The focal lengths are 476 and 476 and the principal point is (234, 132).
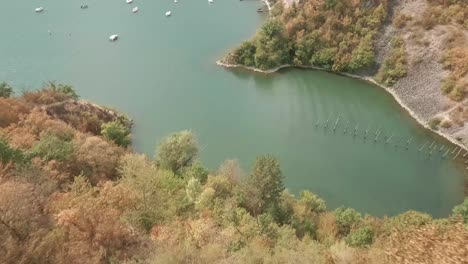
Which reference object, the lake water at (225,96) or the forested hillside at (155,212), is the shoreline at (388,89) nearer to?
the lake water at (225,96)

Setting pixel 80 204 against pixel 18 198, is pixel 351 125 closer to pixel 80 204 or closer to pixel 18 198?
pixel 80 204

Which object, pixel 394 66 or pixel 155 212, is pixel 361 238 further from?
pixel 394 66

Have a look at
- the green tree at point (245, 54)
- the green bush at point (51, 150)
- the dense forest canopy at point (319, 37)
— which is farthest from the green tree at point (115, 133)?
the green tree at point (245, 54)

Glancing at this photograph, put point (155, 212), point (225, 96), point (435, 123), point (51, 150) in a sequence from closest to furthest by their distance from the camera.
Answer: point (155, 212) → point (51, 150) → point (435, 123) → point (225, 96)

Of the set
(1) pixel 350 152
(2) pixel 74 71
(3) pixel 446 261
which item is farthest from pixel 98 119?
(3) pixel 446 261

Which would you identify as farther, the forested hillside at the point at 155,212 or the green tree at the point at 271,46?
the green tree at the point at 271,46

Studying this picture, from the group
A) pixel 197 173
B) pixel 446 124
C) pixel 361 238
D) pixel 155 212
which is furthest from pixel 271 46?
pixel 155 212
